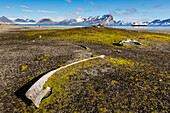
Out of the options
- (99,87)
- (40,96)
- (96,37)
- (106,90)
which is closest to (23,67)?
(40,96)

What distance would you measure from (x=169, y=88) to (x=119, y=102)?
733cm

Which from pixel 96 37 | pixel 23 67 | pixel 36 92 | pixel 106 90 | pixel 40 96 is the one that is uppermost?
pixel 96 37

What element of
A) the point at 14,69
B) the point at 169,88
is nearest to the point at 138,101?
the point at 169,88

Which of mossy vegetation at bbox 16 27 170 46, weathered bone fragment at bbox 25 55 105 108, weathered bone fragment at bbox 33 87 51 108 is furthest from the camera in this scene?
mossy vegetation at bbox 16 27 170 46

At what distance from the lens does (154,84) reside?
1366 cm

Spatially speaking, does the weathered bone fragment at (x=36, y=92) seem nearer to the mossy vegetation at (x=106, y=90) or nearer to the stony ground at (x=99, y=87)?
the mossy vegetation at (x=106, y=90)

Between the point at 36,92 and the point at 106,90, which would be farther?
the point at 106,90

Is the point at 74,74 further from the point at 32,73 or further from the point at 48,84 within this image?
the point at 32,73

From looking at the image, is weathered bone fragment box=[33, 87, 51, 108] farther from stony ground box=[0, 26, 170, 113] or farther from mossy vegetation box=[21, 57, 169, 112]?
stony ground box=[0, 26, 170, 113]

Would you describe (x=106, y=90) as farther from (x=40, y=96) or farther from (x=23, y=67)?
(x=23, y=67)

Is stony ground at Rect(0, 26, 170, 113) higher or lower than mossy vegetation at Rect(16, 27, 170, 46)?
lower

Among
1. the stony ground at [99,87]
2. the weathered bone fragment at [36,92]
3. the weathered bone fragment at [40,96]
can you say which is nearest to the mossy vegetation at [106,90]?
the stony ground at [99,87]

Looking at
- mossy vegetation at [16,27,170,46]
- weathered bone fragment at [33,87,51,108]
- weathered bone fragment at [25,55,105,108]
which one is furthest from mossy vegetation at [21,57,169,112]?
mossy vegetation at [16,27,170,46]

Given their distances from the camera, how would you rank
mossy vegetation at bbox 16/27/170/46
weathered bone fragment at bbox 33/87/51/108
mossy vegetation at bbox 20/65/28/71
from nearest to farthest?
weathered bone fragment at bbox 33/87/51/108
mossy vegetation at bbox 20/65/28/71
mossy vegetation at bbox 16/27/170/46
